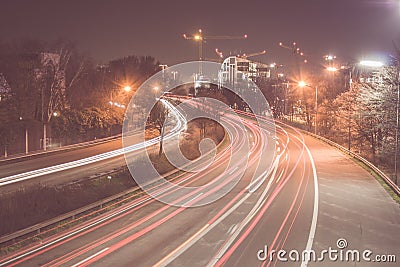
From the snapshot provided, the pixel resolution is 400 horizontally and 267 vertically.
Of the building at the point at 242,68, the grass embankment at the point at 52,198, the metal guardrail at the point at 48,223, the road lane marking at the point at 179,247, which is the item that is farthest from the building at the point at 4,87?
the building at the point at 242,68

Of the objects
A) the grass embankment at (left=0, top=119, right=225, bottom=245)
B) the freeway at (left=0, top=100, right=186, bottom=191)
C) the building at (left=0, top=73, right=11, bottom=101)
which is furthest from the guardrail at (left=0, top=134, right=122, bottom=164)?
the grass embankment at (left=0, top=119, right=225, bottom=245)

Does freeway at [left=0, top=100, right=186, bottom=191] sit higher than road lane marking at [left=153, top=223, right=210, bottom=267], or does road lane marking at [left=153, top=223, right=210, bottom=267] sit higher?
freeway at [left=0, top=100, right=186, bottom=191]

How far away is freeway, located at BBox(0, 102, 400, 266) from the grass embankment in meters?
1.93

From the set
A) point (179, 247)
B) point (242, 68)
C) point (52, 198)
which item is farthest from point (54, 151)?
point (242, 68)

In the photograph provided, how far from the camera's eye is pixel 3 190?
74.6 feet

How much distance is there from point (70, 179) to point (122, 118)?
2960 centimetres

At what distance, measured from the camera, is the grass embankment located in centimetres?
1620

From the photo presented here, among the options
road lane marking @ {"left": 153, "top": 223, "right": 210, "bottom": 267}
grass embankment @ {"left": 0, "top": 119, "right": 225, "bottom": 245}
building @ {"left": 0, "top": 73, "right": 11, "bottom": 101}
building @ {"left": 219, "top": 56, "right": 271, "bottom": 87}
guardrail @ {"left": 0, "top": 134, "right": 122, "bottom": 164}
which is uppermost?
building @ {"left": 219, "top": 56, "right": 271, "bottom": 87}

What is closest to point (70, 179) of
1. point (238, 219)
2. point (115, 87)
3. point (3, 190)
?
point (3, 190)

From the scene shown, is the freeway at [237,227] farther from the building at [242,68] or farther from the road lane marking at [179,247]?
the building at [242,68]

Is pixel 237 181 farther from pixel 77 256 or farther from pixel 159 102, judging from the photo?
pixel 159 102

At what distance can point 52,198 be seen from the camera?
19.3 meters

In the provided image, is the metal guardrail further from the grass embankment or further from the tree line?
the tree line

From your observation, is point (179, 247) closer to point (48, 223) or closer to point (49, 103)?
point (48, 223)
